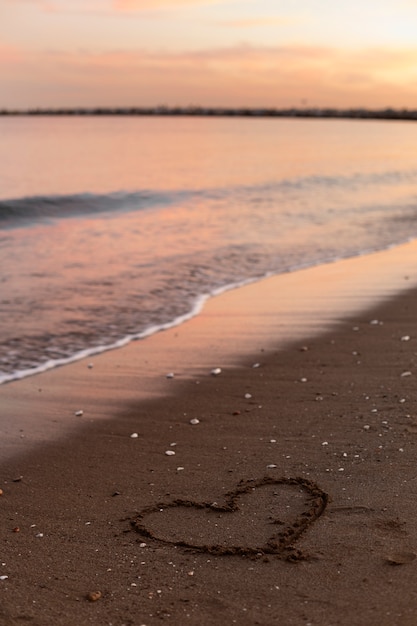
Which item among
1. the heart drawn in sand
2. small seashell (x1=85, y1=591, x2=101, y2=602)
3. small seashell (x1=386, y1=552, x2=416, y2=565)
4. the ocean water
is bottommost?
small seashell (x1=85, y1=591, x2=101, y2=602)

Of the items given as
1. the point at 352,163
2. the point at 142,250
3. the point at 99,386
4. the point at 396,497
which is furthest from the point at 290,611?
the point at 352,163

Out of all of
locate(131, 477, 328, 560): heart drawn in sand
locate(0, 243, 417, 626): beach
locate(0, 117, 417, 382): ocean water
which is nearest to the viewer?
locate(0, 243, 417, 626): beach

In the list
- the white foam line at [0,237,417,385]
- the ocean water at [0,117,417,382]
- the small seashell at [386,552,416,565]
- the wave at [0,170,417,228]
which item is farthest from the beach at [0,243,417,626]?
the wave at [0,170,417,228]

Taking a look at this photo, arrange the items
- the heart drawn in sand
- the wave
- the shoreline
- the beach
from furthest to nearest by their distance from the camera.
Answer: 1. the wave
2. the shoreline
3. the heart drawn in sand
4. the beach

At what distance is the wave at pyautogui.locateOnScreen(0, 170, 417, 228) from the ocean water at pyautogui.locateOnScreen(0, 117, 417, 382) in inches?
1.6

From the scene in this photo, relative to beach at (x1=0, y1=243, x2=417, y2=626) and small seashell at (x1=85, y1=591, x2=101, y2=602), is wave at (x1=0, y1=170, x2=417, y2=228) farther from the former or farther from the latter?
small seashell at (x1=85, y1=591, x2=101, y2=602)

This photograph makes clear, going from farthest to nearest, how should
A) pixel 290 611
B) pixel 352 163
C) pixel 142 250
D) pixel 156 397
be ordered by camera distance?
pixel 352 163 < pixel 142 250 < pixel 156 397 < pixel 290 611

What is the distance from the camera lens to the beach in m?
2.92

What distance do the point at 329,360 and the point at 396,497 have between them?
248cm

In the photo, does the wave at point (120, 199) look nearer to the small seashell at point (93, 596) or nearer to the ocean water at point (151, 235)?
the ocean water at point (151, 235)

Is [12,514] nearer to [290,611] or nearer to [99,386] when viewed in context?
[290,611]

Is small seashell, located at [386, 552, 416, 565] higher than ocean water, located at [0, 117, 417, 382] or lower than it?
lower

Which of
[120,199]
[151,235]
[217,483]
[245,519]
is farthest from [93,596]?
[120,199]

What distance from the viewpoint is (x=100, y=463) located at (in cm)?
432
